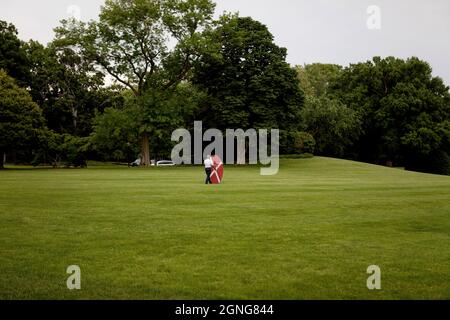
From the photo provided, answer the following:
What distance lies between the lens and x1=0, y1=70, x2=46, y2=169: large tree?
5188 centimetres

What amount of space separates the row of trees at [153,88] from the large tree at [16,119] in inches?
4.5

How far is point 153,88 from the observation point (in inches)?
2415

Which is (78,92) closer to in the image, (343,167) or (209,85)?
(209,85)

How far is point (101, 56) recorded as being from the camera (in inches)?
2339

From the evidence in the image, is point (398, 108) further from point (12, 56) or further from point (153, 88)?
point (12, 56)

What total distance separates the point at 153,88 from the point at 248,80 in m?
12.6

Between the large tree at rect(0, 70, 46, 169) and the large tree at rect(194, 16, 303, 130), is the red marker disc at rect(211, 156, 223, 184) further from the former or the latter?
the large tree at rect(0, 70, 46, 169)

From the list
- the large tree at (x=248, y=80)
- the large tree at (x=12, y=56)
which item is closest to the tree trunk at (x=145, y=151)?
the large tree at (x=248, y=80)

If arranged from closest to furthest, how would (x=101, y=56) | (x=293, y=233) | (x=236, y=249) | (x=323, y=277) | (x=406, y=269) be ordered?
1. (x=323, y=277)
2. (x=406, y=269)
3. (x=236, y=249)
4. (x=293, y=233)
5. (x=101, y=56)

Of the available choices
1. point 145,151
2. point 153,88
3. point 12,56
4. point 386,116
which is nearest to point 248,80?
point 153,88

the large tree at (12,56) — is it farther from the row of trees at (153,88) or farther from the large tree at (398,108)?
the large tree at (398,108)

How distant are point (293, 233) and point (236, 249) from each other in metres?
2.32

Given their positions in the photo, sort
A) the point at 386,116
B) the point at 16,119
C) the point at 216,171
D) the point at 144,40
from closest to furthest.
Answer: the point at 216,171 → the point at 16,119 → the point at 144,40 → the point at 386,116

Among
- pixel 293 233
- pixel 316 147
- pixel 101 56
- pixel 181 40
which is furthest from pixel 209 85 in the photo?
pixel 293 233
